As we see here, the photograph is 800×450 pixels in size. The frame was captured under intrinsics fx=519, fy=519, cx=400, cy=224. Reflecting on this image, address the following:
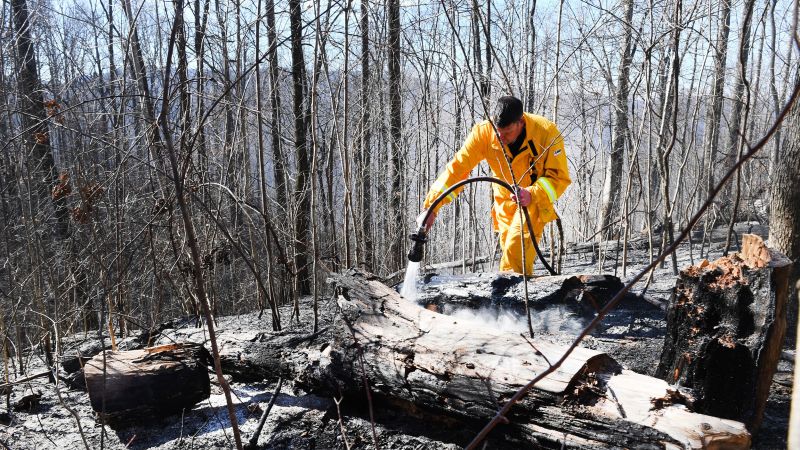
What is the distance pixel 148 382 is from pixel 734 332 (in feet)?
8.42

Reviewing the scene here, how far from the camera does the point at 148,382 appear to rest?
251cm

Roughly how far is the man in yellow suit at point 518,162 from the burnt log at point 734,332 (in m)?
1.49

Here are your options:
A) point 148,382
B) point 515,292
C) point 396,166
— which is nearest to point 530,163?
point 515,292

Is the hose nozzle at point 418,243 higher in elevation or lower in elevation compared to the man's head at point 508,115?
lower

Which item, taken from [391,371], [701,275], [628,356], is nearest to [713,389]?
[701,275]

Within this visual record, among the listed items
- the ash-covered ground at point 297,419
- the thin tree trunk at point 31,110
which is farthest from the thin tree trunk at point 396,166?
the ash-covered ground at point 297,419

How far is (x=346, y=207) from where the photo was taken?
356 centimetres

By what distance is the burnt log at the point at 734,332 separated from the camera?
192 centimetres

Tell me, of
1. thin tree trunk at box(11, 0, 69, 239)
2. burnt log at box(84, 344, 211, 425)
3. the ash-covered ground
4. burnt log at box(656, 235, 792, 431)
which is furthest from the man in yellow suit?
thin tree trunk at box(11, 0, 69, 239)

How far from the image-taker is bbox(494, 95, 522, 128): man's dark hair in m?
3.48

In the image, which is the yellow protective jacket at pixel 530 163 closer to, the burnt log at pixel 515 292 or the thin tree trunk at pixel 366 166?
the burnt log at pixel 515 292

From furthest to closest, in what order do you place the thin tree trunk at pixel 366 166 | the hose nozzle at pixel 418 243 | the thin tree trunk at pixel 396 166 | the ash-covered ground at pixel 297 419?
the thin tree trunk at pixel 396 166, the thin tree trunk at pixel 366 166, the hose nozzle at pixel 418 243, the ash-covered ground at pixel 297 419

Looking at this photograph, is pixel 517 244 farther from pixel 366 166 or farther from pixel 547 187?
pixel 366 166

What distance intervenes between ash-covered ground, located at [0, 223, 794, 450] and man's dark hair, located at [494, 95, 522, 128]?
1280mm
